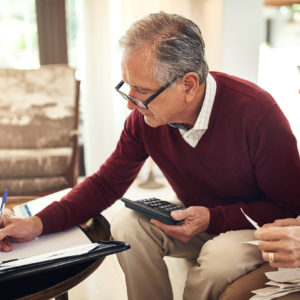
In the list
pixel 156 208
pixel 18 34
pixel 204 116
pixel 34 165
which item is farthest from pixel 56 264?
pixel 18 34

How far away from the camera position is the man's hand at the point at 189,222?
109 cm

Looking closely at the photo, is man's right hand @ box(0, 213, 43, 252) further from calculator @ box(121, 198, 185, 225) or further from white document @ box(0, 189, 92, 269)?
calculator @ box(121, 198, 185, 225)

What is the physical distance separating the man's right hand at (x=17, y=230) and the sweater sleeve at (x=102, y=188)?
3cm

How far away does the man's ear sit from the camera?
113 cm

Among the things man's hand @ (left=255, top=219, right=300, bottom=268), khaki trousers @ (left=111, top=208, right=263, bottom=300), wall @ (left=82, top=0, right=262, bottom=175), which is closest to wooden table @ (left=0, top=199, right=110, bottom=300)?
khaki trousers @ (left=111, top=208, right=263, bottom=300)

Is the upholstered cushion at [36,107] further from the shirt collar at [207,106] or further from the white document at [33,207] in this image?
the shirt collar at [207,106]

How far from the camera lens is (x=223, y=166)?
1.20 meters

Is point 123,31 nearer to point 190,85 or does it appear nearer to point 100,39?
point 100,39

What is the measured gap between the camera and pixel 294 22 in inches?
268

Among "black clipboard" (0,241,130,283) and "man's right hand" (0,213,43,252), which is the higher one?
"black clipboard" (0,241,130,283)

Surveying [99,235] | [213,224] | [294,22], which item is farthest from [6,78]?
[294,22]

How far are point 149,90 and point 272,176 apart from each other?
412 millimetres

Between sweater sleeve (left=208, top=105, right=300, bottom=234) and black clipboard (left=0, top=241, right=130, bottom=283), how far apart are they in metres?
0.36

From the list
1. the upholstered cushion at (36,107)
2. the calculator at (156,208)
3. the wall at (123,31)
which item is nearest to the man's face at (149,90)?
the calculator at (156,208)
